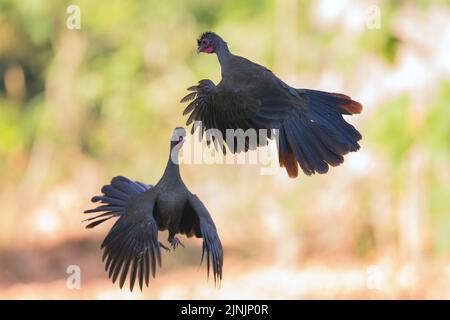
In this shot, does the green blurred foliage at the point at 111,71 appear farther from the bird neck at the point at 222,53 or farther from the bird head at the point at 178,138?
the bird head at the point at 178,138

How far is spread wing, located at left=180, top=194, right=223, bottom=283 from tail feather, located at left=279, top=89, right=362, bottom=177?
427 millimetres

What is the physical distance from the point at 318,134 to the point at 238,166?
20.1ft

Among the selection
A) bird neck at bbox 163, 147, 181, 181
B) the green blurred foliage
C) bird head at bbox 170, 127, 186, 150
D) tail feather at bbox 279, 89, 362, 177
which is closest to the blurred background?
the green blurred foliage

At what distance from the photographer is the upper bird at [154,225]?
10.2ft

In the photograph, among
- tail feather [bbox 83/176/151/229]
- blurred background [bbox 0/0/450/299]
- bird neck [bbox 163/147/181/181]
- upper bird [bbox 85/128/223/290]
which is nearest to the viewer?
upper bird [bbox 85/128/223/290]

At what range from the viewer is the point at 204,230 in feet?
10.4

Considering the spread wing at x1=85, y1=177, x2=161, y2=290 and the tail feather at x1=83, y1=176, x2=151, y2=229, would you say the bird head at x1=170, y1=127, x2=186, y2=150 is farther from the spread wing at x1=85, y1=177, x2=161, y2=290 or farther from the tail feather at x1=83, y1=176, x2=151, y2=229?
the tail feather at x1=83, y1=176, x2=151, y2=229

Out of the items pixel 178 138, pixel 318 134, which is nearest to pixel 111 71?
pixel 318 134

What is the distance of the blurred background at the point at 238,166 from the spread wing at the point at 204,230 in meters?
4.43

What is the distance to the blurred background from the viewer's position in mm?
7980

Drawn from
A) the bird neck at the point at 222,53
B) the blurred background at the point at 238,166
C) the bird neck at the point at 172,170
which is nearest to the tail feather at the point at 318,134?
the bird neck at the point at 222,53

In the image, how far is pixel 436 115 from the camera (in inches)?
296
